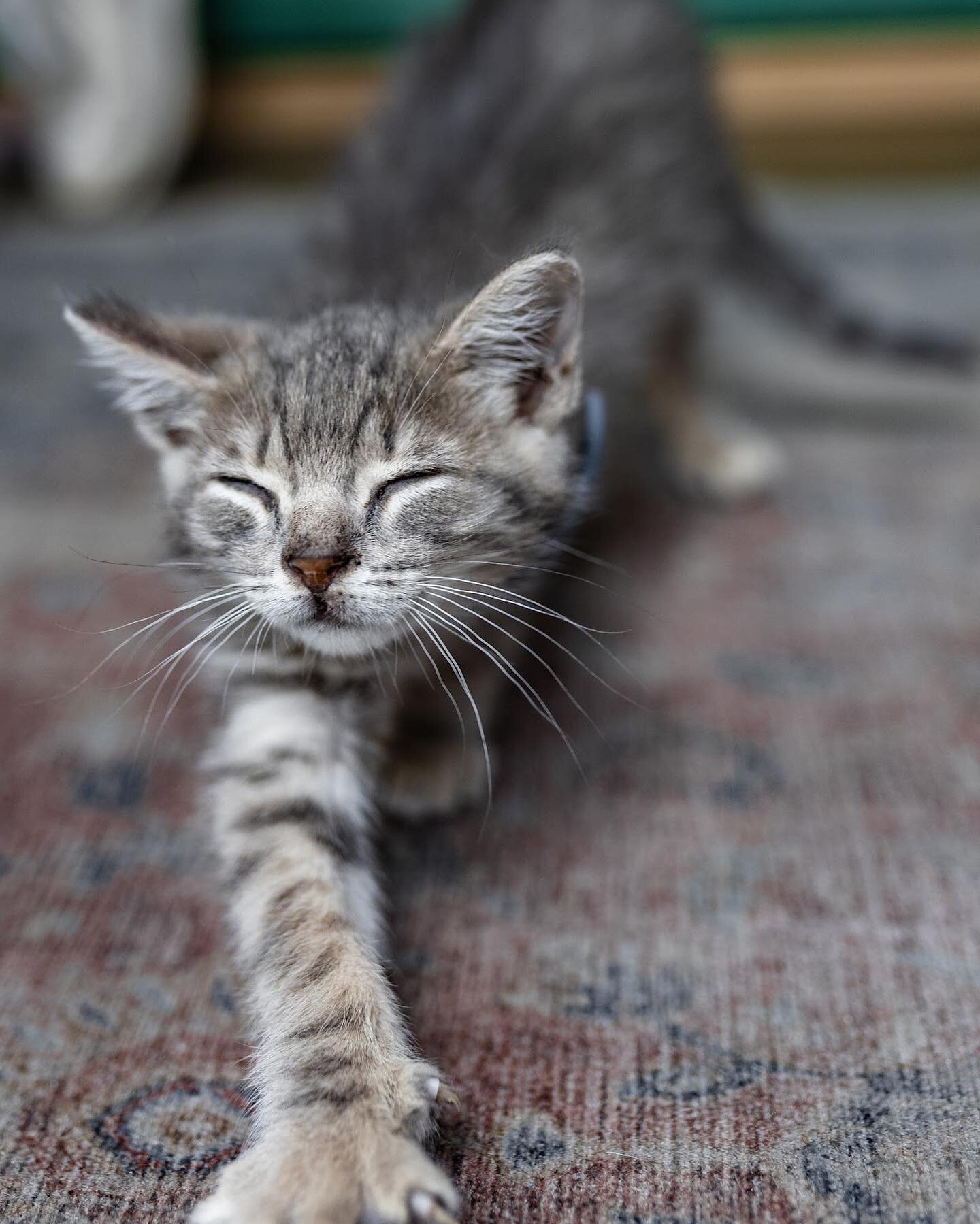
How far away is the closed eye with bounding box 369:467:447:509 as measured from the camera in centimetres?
99

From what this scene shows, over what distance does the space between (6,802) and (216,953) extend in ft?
1.10

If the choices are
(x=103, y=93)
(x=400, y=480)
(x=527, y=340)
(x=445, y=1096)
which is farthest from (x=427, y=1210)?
(x=103, y=93)

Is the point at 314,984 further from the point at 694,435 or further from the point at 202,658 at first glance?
the point at 694,435

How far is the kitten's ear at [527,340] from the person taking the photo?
98cm

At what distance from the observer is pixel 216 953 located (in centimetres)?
102

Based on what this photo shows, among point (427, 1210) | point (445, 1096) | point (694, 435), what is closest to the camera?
point (427, 1210)

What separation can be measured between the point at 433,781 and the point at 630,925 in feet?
0.84

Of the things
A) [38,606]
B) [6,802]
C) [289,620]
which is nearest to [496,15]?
[38,606]

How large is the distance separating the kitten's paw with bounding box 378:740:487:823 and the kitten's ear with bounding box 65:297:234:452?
39 centimetres

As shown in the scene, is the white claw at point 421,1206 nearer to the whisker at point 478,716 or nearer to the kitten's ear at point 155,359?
the whisker at point 478,716

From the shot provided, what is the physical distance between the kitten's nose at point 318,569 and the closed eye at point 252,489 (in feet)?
0.28

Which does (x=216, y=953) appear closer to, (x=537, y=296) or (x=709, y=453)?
(x=537, y=296)

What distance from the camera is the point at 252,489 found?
1024 mm

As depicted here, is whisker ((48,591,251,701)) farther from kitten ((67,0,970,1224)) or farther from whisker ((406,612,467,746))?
whisker ((406,612,467,746))
